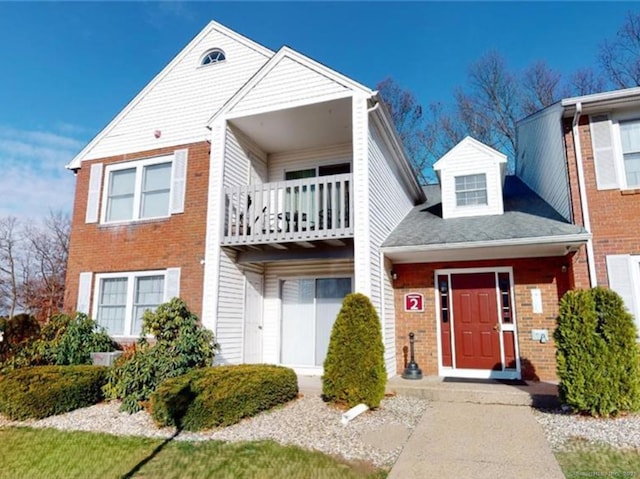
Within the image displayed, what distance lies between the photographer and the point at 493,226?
8.78 m

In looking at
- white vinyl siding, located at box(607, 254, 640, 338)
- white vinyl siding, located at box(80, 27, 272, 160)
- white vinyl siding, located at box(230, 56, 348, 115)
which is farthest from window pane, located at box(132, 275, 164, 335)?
white vinyl siding, located at box(607, 254, 640, 338)

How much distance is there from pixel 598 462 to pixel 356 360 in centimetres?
321

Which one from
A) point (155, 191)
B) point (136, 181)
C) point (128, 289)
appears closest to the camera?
point (128, 289)

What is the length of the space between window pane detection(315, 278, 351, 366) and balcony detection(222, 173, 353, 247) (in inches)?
64.3

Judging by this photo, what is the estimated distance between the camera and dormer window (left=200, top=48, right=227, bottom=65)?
10648 mm

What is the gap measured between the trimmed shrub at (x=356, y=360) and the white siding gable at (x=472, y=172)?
15.1 feet

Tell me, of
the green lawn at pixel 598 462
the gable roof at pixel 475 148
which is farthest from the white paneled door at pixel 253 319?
the green lawn at pixel 598 462

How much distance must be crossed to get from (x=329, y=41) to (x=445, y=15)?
5.03 meters

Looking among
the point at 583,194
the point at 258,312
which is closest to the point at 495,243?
the point at 583,194

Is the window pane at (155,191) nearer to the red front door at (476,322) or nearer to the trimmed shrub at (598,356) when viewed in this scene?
the red front door at (476,322)

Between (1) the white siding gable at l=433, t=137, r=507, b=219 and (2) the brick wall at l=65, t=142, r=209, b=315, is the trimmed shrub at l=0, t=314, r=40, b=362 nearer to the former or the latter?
(2) the brick wall at l=65, t=142, r=209, b=315

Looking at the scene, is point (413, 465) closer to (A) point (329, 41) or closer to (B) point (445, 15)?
(B) point (445, 15)

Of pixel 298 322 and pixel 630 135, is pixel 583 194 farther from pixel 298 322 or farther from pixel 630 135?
pixel 298 322

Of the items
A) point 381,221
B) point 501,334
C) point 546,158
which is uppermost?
A: point 546,158
